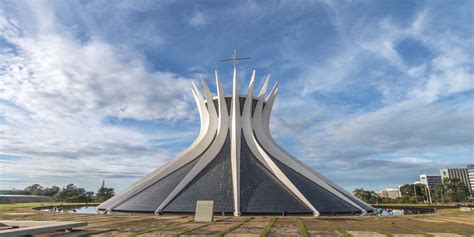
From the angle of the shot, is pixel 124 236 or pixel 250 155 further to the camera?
pixel 250 155

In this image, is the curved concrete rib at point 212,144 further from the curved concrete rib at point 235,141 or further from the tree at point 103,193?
the tree at point 103,193

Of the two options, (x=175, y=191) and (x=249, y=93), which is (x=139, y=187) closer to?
(x=175, y=191)

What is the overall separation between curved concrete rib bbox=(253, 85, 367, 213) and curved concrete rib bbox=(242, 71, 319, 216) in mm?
1133

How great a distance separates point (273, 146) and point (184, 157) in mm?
10362

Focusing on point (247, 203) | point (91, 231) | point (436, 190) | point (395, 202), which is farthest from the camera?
point (436, 190)

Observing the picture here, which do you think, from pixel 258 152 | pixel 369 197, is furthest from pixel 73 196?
pixel 369 197

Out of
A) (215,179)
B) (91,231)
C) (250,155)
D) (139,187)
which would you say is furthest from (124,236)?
(250,155)

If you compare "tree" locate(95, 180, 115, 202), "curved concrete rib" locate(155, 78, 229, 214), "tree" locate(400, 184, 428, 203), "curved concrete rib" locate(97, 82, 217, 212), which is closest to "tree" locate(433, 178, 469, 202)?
"tree" locate(400, 184, 428, 203)

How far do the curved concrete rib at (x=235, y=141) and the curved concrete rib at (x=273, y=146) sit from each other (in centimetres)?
271

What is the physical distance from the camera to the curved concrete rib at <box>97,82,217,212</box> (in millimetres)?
30688

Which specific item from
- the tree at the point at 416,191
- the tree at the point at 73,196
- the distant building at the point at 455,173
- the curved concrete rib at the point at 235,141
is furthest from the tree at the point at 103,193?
the distant building at the point at 455,173

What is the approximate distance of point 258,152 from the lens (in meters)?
33.8

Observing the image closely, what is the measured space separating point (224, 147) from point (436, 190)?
56426 millimetres

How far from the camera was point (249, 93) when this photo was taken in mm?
36438
